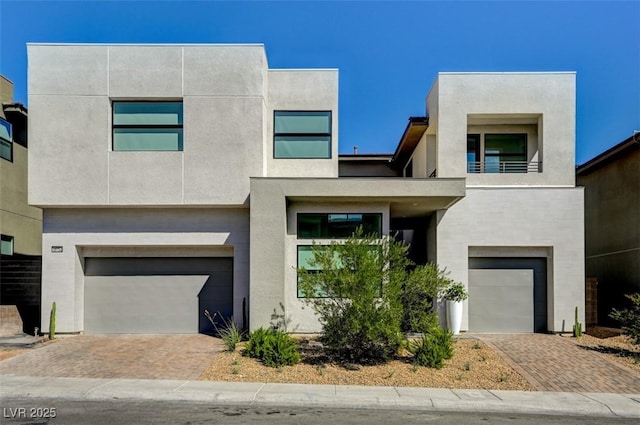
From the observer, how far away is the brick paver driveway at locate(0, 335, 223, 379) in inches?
397

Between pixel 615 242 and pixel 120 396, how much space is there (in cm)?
1699

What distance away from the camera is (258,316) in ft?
41.4

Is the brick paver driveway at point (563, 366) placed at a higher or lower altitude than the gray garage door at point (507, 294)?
lower

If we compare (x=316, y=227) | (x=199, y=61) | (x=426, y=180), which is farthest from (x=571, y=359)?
(x=199, y=61)

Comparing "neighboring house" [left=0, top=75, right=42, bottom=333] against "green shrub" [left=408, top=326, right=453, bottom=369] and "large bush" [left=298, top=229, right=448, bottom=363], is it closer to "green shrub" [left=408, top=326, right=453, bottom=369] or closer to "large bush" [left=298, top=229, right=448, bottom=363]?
"large bush" [left=298, top=229, right=448, bottom=363]

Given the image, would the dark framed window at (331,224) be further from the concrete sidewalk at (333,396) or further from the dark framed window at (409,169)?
the dark framed window at (409,169)

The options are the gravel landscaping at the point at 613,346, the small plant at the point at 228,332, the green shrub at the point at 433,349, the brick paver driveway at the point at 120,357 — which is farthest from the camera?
the small plant at the point at 228,332

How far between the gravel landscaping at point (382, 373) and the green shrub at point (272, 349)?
0.18 metres

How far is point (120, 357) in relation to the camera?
37.0 feet

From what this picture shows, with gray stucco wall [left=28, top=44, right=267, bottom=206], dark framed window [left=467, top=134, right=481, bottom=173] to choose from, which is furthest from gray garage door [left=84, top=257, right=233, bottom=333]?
dark framed window [left=467, top=134, right=481, bottom=173]

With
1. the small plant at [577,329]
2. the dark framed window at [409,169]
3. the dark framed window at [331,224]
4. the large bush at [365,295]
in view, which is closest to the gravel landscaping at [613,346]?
the small plant at [577,329]

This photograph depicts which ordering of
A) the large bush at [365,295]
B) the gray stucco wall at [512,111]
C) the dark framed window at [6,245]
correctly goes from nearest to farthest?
the large bush at [365,295], the gray stucco wall at [512,111], the dark framed window at [6,245]

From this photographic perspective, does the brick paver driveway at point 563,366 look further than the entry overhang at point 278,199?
No

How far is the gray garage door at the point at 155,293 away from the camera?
14.2m
